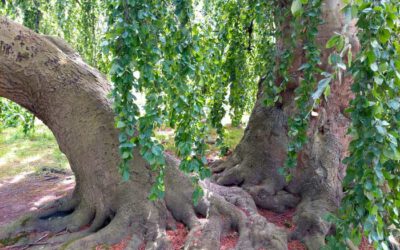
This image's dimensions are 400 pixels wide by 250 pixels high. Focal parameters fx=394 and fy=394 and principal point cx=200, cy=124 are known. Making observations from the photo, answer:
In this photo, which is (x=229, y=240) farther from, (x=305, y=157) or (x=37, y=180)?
(x=37, y=180)

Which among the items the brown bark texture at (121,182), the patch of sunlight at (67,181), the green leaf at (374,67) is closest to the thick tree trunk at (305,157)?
the brown bark texture at (121,182)

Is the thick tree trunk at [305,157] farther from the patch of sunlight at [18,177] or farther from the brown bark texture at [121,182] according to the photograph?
the patch of sunlight at [18,177]

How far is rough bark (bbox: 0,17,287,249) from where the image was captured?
276cm

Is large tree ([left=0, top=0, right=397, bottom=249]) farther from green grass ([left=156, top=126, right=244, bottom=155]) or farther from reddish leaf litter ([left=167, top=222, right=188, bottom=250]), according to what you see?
green grass ([left=156, top=126, right=244, bottom=155])

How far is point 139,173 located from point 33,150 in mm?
4256

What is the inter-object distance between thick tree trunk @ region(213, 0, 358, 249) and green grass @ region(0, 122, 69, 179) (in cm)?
314

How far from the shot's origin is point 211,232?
2.69 meters

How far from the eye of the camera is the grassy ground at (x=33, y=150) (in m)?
5.53

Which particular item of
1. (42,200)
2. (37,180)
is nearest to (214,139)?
(37,180)

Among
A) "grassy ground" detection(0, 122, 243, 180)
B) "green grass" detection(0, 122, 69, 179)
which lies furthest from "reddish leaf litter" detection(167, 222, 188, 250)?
"green grass" detection(0, 122, 69, 179)

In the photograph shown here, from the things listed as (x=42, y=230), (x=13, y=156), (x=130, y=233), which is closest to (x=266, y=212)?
(x=130, y=233)

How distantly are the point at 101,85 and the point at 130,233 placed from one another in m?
1.14

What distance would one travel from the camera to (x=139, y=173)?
2.87 m

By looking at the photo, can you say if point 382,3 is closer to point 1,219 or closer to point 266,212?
point 266,212
